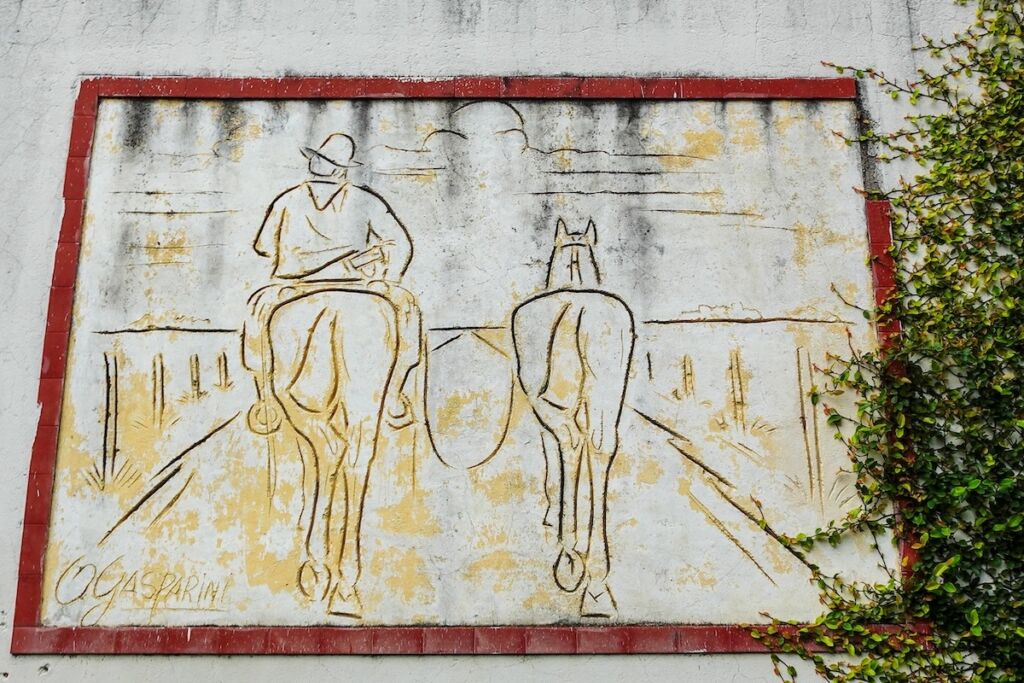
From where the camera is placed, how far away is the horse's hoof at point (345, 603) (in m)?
5.52

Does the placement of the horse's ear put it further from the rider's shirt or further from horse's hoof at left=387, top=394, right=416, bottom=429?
horse's hoof at left=387, top=394, right=416, bottom=429

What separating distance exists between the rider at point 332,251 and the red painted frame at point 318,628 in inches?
24.1

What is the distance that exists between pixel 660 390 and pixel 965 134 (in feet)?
8.00

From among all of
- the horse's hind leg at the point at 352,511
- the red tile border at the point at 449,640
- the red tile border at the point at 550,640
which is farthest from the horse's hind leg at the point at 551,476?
the horse's hind leg at the point at 352,511

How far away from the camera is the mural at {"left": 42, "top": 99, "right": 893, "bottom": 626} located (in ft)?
18.4

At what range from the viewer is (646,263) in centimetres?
609

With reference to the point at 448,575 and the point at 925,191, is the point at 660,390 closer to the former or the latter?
the point at 448,575

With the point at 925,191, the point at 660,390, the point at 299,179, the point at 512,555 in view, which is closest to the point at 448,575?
the point at 512,555

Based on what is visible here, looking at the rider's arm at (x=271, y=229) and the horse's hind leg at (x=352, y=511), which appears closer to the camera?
the horse's hind leg at (x=352, y=511)

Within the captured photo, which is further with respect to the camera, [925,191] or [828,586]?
[925,191]

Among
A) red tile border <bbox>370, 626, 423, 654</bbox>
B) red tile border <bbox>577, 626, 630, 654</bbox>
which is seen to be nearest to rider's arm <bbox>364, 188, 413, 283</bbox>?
red tile border <bbox>370, 626, 423, 654</bbox>

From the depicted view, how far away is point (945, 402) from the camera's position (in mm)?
5809

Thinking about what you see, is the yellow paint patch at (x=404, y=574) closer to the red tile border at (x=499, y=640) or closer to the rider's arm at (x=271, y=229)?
the red tile border at (x=499, y=640)

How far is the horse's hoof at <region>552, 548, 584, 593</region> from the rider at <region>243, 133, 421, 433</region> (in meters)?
1.14
